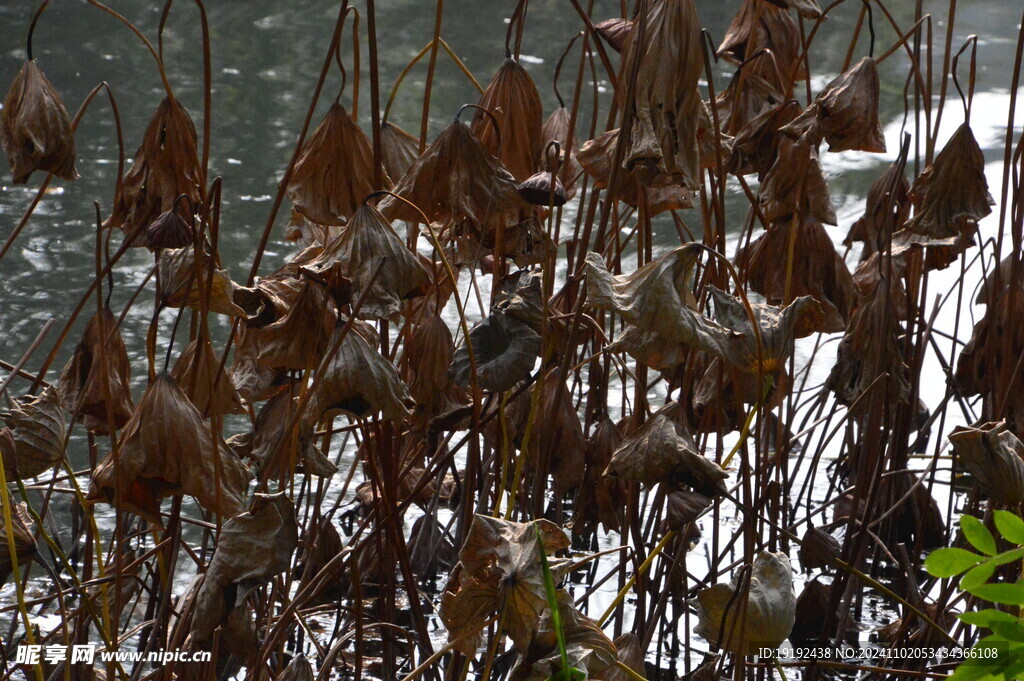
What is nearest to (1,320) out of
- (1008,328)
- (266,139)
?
(266,139)

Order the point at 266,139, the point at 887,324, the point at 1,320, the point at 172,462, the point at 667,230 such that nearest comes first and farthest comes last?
the point at 172,462
the point at 887,324
the point at 1,320
the point at 667,230
the point at 266,139

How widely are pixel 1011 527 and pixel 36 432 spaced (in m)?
0.63

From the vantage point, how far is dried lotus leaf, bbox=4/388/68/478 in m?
0.78

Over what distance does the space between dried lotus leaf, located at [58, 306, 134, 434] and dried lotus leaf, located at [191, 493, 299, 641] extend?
20cm

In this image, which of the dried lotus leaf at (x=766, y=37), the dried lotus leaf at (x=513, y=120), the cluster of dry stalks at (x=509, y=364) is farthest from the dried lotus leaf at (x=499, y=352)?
the dried lotus leaf at (x=766, y=37)

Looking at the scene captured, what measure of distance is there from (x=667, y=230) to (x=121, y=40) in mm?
Answer: 1796

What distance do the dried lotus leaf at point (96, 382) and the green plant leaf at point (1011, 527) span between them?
585mm

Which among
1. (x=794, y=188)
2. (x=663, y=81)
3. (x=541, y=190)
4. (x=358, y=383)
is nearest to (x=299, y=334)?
(x=358, y=383)

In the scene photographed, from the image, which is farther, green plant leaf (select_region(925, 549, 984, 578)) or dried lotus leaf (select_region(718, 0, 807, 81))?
dried lotus leaf (select_region(718, 0, 807, 81))

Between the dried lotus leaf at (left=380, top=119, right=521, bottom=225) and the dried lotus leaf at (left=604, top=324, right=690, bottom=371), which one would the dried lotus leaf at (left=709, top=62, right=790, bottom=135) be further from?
the dried lotus leaf at (left=604, top=324, right=690, bottom=371)

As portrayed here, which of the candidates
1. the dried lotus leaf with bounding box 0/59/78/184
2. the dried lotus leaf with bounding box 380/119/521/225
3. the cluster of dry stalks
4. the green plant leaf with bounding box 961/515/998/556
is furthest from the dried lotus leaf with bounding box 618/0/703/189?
the dried lotus leaf with bounding box 0/59/78/184

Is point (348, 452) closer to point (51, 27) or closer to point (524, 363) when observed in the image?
point (524, 363)

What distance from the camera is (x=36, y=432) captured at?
788 millimetres

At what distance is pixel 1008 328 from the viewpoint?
3.09 feet
